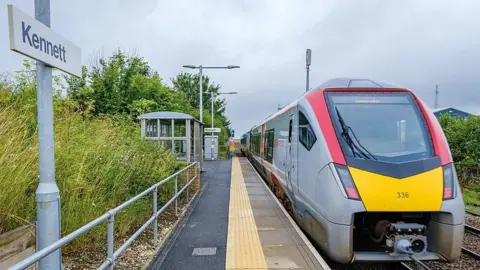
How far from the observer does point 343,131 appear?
15.9 ft

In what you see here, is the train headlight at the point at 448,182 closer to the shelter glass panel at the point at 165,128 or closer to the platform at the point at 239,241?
the platform at the point at 239,241

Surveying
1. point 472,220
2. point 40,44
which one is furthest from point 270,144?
point 40,44

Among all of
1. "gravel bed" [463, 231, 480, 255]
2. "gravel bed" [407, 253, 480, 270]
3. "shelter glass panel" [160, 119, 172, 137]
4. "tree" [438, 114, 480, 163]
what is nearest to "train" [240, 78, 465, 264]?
"gravel bed" [407, 253, 480, 270]

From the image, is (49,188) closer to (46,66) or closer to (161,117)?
(46,66)

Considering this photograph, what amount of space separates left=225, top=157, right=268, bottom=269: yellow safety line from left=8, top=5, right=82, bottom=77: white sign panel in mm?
2823

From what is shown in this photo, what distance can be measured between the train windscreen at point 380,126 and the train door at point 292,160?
4.46ft

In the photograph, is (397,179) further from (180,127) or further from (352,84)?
(180,127)

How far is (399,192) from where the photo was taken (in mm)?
4230

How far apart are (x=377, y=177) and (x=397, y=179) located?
0.81 feet

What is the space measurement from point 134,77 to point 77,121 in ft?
31.7

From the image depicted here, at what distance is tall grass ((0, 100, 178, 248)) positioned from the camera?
3.77 m

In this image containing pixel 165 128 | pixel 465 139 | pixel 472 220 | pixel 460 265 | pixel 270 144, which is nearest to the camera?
pixel 460 265

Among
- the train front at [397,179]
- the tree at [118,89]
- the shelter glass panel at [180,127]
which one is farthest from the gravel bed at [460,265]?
the tree at [118,89]

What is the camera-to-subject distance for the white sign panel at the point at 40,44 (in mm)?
2129
